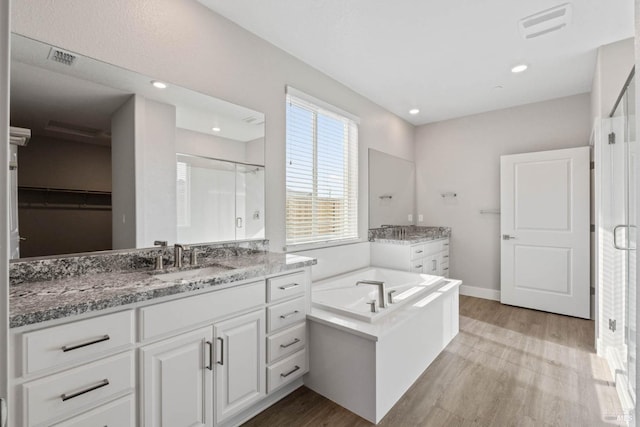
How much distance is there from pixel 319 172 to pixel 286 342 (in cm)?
176

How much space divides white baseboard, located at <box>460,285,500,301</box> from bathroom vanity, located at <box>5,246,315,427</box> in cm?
329

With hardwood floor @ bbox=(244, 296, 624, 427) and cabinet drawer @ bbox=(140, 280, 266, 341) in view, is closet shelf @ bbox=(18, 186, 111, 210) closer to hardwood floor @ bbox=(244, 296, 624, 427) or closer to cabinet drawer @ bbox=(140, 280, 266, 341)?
cabinet drawer @ bbox=(140, 280, 266, 341)

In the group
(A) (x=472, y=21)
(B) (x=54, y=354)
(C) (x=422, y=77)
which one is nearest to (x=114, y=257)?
(B) (x=54, y=354)

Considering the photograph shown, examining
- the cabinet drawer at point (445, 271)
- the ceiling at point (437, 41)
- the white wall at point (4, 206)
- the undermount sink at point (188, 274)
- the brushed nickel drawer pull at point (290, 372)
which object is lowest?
the brushed nickel drawer pull at point (290, 372)

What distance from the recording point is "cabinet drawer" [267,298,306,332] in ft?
5.98

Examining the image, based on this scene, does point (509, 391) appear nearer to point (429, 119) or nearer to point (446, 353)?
point (446, 353)

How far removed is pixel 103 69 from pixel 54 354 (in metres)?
1.44

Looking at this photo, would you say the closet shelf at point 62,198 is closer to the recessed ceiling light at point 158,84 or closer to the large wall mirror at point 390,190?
the recessed ceiling light at point 158,84

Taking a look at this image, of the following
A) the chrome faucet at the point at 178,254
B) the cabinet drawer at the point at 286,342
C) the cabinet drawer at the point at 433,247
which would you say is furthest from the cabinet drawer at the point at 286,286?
the cabinet drawer at the point at 433,247

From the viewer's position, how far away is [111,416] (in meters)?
1.18

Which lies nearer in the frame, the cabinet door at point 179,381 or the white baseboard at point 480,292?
the cabinet door at point 179,381

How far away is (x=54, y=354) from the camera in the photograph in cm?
104

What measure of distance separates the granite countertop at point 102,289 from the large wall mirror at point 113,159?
222 millimetres

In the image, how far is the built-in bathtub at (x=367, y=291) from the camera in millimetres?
2252
